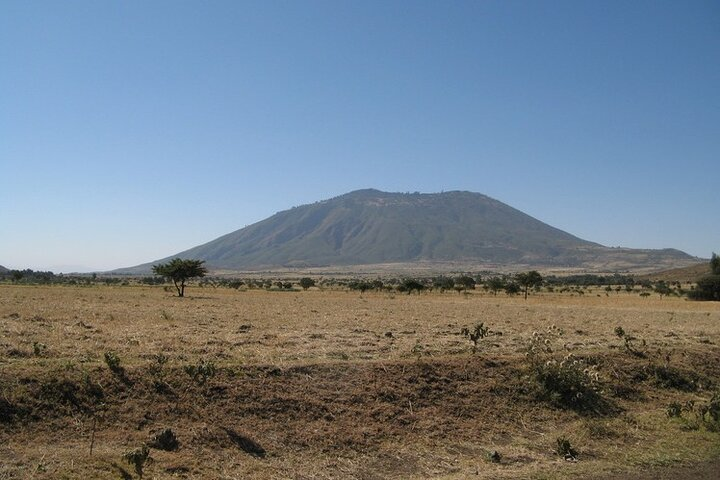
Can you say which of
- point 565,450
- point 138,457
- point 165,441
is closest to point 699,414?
point 565,450

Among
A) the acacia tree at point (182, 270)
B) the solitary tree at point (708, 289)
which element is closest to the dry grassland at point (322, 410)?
the acacia tree at point (182, 270)

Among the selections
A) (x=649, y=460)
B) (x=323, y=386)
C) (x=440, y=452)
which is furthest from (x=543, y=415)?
(x=323, y=386)

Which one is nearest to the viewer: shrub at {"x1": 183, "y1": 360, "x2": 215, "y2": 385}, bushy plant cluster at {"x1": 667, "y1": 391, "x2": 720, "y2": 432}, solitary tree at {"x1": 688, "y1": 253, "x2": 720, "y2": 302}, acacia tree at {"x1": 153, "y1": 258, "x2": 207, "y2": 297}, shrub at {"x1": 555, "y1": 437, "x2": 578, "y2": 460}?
shrub at {"x1": 555, "y1": 437, "x2": 578, "y2": 460}

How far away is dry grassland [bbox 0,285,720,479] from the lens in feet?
36.4

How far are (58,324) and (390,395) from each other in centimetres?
1583

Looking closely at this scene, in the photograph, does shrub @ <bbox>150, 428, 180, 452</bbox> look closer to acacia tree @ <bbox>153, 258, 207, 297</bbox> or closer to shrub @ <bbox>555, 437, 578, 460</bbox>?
shrub @ <bbox>555, 437, 578, 460</bbox>

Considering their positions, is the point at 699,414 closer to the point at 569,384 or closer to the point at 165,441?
the point at 569,384

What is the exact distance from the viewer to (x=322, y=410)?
13422 millimetres

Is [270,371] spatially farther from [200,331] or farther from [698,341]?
[698,341]

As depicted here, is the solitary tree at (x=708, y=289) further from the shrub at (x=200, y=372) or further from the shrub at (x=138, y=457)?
the shrub at (x=138, y=457)

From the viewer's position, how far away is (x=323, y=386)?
569 inches

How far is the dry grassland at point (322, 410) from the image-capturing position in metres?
11.1

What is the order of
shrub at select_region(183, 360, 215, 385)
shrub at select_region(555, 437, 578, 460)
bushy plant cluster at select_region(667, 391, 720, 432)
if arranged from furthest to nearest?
bushy plant cluster at select_region(667, 391, 720, 432) < shrub at select_region(183, 360, 215, 385) < shrub at select_region(555, 437, 578, 460)

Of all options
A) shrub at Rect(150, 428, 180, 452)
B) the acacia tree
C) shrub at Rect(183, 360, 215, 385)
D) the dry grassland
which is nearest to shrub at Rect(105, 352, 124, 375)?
the dry grassland
